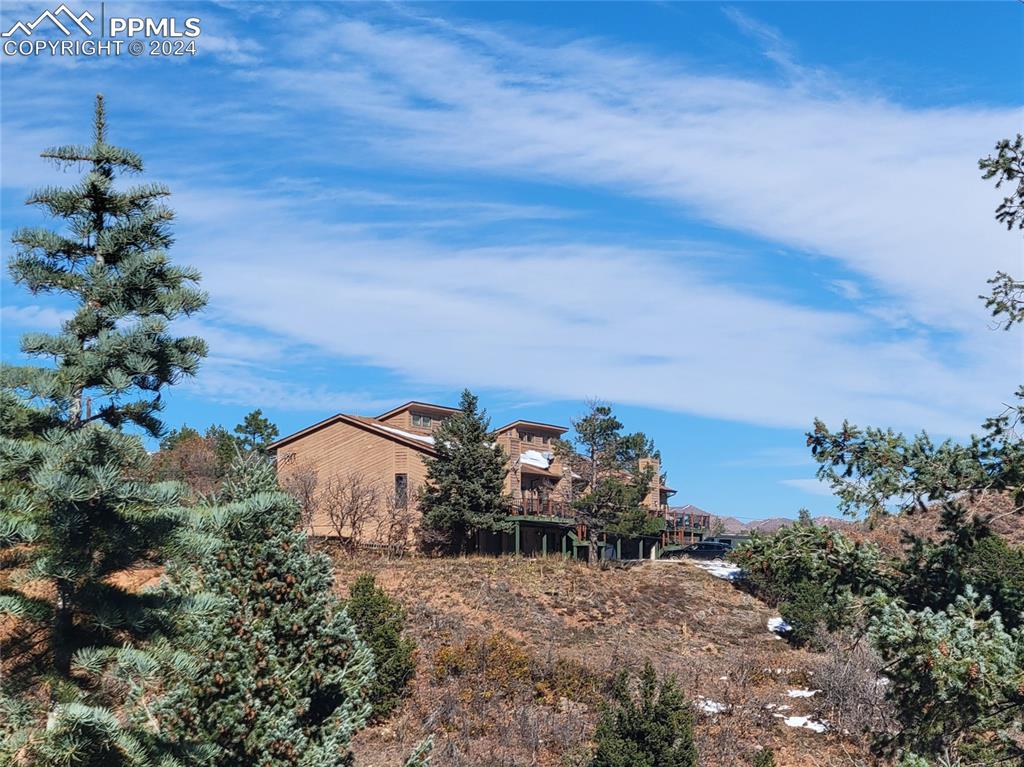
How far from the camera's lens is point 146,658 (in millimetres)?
7605

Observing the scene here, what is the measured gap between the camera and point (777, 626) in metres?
31.6

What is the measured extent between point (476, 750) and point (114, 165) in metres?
13.4

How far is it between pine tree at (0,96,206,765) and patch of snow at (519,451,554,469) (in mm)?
43391

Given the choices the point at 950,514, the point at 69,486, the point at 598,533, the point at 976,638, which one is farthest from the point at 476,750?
the point at 598,533

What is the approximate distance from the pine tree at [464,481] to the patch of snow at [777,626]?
1201 centimetres

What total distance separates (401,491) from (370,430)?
11.5 ft

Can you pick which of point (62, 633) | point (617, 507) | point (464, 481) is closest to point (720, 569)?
point (617, 507)

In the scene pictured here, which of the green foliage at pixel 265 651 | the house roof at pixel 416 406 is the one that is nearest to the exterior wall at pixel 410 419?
the house roof at pixel 416 406

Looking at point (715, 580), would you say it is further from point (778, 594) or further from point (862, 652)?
point (862, 652)

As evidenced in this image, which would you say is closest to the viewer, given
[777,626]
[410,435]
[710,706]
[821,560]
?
[821,560]

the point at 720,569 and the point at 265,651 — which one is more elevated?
the point at 265,651

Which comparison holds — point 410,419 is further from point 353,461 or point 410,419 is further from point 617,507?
point 617,507

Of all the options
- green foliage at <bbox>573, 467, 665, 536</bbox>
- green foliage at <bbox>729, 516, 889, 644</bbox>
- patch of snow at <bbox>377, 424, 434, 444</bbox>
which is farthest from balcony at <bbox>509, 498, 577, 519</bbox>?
green foliage at <bbox>729, 516, 889, 644</bbox>

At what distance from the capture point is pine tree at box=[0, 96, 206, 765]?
24.2ft
